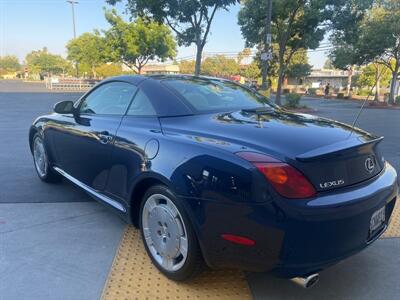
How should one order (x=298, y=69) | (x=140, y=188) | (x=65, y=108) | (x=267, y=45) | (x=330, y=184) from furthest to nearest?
(x=298, y=69) < (x=267, y=45) < (x=65, y=108) < (x=140, y=188) < (x=330, y=184)

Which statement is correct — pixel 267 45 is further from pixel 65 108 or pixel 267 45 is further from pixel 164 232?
pixel 164 232

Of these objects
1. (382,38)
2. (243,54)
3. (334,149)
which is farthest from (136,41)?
(243,54)

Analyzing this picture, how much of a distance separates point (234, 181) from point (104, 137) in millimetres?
1547

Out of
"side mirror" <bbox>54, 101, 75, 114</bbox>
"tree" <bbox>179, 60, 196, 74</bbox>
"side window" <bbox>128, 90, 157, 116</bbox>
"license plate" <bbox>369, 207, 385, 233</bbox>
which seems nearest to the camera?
"license plate" <bbox>369, 207, 385, 233</bbox>

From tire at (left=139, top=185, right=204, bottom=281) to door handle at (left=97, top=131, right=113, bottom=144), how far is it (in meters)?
0.68

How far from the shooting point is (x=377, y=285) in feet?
8.47

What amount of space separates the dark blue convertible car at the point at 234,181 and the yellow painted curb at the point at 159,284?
10cm

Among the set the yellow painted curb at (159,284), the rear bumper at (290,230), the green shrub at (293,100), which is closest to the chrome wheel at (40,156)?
the yellow painted curb at (159,284)

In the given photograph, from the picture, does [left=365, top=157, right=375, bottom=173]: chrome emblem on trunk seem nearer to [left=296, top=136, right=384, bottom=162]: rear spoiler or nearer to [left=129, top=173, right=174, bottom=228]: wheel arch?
[left=296, top=136, right=384, bottom=162]: rear spoiler

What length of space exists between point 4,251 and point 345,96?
36.2 meters

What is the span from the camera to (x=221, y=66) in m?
92.6

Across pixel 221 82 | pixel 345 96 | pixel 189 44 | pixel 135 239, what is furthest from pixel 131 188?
pixel 345 96

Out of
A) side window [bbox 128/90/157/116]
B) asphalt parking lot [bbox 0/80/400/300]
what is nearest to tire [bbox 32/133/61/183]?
asphalt parking lot [bbox 0/80/400/300]

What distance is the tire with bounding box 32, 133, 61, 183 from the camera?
4500 millimetres
